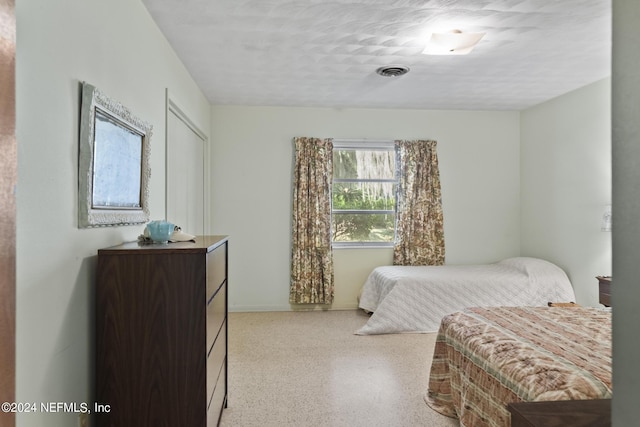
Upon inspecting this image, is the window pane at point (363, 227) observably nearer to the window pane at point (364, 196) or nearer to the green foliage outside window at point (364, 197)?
the green foliage outside window at point (364, 197)

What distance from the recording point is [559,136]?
13.9 ft

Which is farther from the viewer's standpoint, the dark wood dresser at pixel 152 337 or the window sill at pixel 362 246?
the window sill at pixel 362 246

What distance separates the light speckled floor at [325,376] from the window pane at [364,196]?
1473 mm

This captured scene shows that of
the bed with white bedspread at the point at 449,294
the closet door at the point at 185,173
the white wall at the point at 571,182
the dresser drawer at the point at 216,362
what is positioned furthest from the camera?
the bed with white bedspread at the point at 449,294

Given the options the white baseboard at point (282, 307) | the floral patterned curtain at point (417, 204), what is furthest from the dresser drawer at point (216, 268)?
the floral patterned curtain at point (417, 204)

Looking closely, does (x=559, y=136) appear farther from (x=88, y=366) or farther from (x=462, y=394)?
(x=88, y=366)

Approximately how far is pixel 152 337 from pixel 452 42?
263cm

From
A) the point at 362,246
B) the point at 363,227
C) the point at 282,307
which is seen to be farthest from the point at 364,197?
the point at 282,307

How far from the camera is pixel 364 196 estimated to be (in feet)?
15.9

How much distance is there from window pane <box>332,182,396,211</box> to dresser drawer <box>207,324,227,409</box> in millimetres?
2794

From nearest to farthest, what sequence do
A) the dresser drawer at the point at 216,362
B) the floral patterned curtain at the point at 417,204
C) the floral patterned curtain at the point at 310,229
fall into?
1. the dresser drawer at the point at 216,362
2. the floral patterned curtain at the point at 310,229
3. the floral patterned curtain at the point at 417,204

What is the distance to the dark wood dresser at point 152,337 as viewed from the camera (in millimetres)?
1521

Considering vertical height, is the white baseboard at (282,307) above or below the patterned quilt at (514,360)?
below

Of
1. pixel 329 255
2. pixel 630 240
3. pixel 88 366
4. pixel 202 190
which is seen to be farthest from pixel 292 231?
pixel 630 240
